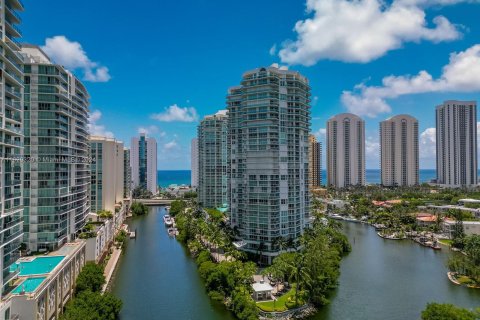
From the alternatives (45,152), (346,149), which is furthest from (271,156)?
(346,149)

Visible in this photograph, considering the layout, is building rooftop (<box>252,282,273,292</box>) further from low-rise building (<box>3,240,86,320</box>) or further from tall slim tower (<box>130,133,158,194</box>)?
tall slim tower (<box>130,133,158,194</box>)

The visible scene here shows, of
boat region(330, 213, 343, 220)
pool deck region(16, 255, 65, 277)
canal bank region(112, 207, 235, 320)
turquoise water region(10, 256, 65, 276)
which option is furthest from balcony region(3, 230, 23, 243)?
boat region(330, 213, 343, 220)

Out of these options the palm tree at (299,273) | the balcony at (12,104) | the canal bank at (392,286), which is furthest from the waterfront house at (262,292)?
the balcony at (12,104)

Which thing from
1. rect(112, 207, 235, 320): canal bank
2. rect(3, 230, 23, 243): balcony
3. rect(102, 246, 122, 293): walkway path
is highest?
rect(3, 230, 23, 243): balcony

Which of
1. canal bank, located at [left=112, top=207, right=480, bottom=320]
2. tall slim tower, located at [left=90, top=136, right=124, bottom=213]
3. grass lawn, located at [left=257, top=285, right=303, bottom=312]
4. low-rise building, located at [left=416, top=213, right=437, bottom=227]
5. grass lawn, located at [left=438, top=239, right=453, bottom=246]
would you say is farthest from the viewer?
low-rise building, located at [left=416, top=213, right=437, bottom=227]

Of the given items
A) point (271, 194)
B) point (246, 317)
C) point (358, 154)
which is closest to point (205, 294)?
point (246, 317)

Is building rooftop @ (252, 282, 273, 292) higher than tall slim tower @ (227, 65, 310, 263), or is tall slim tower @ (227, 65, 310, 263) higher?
tall slim tower @ (227, 65, 310, 263)

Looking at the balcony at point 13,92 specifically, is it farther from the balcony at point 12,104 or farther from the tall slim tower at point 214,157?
the tall slim tower at point 214,157

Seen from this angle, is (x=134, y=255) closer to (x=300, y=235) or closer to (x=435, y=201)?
(x=300, y=235)
